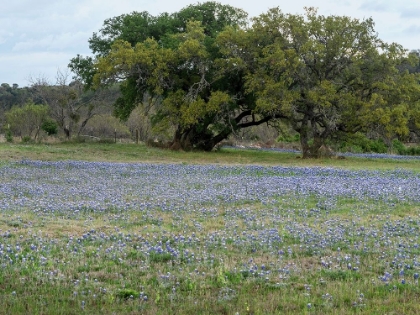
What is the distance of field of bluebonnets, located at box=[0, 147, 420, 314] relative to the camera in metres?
5.34

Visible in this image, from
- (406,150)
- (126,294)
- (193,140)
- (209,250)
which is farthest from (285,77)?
(126,294)

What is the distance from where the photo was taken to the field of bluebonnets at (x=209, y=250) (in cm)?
534

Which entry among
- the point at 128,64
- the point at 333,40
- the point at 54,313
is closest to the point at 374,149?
the point at 333,40

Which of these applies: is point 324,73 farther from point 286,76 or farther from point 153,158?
point 153,158

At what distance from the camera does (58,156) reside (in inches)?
1045

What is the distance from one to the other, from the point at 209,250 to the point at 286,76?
2299cm

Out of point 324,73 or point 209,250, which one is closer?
point 209,250

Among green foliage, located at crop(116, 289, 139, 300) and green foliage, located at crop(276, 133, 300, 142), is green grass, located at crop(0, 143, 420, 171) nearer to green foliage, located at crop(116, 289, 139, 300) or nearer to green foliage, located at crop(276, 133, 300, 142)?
green foliage, located at crop(276, 133, 300, 142)

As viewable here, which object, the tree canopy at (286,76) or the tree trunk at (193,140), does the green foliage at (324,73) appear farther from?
the tree trunk at (193,140)

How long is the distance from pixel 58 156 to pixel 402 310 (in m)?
23.5

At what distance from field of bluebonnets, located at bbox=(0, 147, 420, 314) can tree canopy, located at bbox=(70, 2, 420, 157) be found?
15.6m

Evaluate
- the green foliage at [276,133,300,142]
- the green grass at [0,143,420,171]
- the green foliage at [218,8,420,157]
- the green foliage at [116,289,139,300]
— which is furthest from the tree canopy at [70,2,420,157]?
the green foliage at [116,289,139,300]

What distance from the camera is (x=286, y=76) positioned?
29.2 metres

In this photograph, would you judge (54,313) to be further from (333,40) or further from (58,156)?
(333,40)
